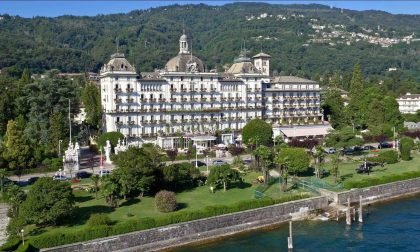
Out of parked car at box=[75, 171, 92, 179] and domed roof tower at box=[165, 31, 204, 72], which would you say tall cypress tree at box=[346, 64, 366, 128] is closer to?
domed roof tower at box=[165, 31, 204, 72]

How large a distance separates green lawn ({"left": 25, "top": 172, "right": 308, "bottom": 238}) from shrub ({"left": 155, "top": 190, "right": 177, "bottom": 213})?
2.02ft

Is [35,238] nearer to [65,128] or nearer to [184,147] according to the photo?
[65,128]

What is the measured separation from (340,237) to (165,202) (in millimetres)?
16927

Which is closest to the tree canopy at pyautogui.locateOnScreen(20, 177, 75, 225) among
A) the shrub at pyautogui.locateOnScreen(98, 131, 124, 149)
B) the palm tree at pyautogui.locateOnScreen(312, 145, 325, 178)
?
the shrub at pyautogui.locateOnScreen(98, 131, 124, 149)

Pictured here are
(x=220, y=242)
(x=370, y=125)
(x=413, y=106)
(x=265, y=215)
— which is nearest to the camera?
(x=220, y=242)

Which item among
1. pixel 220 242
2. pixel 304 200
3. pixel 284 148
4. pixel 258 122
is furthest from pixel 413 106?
pixel 220 242

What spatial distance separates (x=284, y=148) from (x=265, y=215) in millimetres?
16724

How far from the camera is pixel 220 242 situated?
45906 mm

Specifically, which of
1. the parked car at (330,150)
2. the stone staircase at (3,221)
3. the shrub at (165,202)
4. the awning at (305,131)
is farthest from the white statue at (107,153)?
the awning at (305,131)

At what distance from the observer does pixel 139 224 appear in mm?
43156

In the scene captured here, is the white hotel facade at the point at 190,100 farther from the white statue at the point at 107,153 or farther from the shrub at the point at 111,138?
the white statue at the point at 107,153

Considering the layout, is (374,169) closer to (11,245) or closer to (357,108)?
(357,108)

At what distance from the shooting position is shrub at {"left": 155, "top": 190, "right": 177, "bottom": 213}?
47656mm

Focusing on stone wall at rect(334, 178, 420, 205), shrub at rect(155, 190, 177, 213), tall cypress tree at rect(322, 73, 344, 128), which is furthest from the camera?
tall cypress tree at rect(322, 73, 344, 128)
